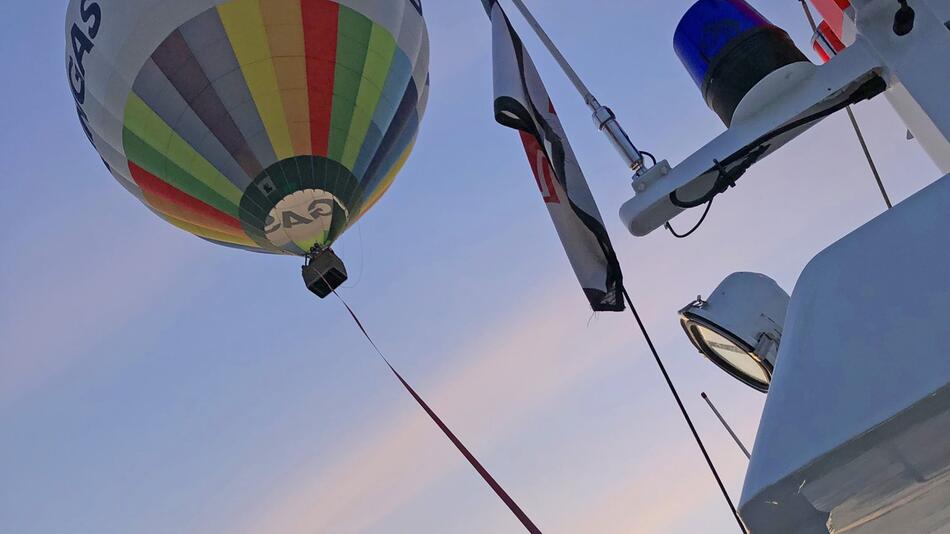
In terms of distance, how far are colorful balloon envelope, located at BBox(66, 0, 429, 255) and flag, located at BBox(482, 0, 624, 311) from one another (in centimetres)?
900

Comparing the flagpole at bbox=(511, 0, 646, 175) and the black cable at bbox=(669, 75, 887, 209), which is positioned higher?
the flagpole at bbox=(511, 0, 646, 175)

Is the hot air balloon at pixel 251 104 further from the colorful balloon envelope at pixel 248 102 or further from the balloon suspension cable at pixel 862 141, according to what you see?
the balloon suspension cable at pixel 862 141

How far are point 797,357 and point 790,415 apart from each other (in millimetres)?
229

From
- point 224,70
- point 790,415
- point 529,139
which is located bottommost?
point 790,415

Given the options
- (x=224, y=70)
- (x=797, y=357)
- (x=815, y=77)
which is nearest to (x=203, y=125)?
(x=224, y=70)

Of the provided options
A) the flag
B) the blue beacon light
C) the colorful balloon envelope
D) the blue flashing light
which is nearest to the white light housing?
the flag

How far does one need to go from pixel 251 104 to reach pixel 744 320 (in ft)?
31.8

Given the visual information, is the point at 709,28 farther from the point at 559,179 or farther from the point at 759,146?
the point at 559,179

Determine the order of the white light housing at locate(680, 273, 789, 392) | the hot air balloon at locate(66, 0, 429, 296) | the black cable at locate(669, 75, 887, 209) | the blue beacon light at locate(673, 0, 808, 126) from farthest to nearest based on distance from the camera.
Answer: the hot air balloon at locate(66, 0, 429, 296) → the white light housing at locate(680, 273, 789, 392) → the blue beacon light at locate(673, 0, 808, 126) → the black cable at locate(669, 75, 887, 209)

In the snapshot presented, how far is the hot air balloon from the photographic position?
40.0 feet

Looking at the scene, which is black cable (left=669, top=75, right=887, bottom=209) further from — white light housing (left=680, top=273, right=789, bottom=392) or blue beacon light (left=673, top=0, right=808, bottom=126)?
white light housing (left=680, top=273, right=789, bottom=392)

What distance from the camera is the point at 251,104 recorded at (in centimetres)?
1267

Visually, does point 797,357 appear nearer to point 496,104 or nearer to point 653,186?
point 653,186

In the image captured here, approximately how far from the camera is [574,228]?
389 centimetres
